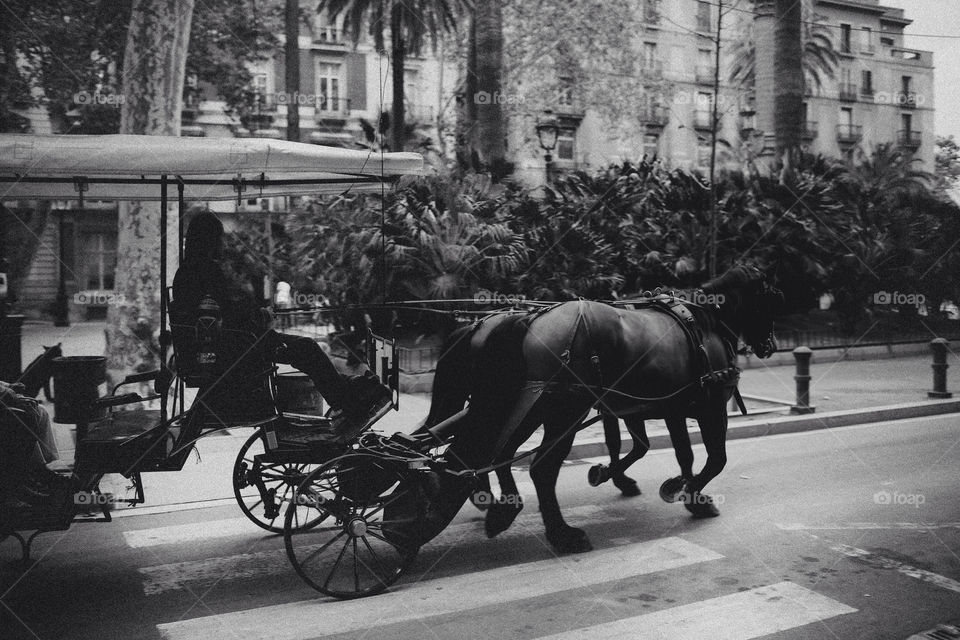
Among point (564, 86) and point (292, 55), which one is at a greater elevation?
point (564, 86)

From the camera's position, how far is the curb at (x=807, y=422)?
934cm

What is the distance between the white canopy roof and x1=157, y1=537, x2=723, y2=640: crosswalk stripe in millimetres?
2743

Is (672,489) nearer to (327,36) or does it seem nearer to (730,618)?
(730,618)

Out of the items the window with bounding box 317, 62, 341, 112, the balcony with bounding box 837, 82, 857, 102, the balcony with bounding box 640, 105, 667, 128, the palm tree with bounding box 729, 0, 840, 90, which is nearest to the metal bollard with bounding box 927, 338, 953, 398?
the palm tree with bounding box 729, 0, 840, 90

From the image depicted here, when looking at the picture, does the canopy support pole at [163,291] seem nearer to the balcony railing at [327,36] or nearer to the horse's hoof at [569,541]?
the horse's hoof at [569,541]

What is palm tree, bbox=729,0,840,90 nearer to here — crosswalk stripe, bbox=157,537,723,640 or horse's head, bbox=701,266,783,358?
horse's head, bbox=701,266,783,358

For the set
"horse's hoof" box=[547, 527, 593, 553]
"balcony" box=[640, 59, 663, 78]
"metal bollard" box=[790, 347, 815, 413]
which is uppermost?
"balcony" box=[640, 59, 663, 78]

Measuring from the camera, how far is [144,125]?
1048 cm

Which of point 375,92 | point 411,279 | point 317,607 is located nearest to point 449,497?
point 317,607

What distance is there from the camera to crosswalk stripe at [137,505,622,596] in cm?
530

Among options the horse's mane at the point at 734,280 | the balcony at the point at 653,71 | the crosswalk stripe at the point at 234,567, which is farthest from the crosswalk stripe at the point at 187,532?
the balcony at the point at 653,71

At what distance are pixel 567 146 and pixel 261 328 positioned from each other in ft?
121

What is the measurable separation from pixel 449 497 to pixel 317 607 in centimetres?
109

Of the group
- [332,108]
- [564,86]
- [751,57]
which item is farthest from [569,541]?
[332,108]
